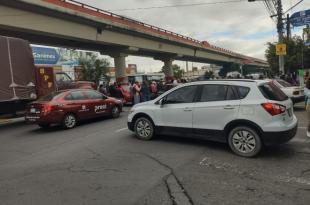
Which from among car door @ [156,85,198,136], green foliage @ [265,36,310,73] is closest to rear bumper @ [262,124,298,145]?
car door @ [156,85,198,136]

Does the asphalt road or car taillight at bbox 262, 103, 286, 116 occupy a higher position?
car taillight at bbox 262, 103, 286, 116

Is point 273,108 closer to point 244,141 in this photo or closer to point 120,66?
point 244,141

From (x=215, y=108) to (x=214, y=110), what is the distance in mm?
52

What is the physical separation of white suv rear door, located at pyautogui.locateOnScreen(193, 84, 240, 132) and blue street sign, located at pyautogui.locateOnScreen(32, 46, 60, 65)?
4302cm

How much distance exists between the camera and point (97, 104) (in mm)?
12930

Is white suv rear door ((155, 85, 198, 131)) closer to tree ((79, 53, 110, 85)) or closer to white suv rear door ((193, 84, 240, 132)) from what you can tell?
white suv rear door ((193, 84, 240, 132))

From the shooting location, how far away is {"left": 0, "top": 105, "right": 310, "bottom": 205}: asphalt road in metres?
4.70

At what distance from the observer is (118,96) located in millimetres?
20094

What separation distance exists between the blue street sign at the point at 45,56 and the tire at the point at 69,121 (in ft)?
123

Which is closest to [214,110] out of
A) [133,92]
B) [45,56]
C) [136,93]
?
[136,93]

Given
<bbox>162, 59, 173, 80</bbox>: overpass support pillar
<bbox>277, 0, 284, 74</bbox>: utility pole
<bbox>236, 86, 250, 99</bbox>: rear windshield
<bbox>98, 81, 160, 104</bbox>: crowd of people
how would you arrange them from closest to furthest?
<bbox>236, 86, 250, 99</bbox>: rear windshield → <bbox>98, 81, 160, 104</bbox>: crowd of people → <bbox>277, 0, 284, 74</bbox>: utility pole → <bbox>162, 59, 173, 80</bbox>: overpass support pillar

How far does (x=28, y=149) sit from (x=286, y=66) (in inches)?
1000

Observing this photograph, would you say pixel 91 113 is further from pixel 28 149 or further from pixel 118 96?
pixel 118 96

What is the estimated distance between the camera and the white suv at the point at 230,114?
6543mm
